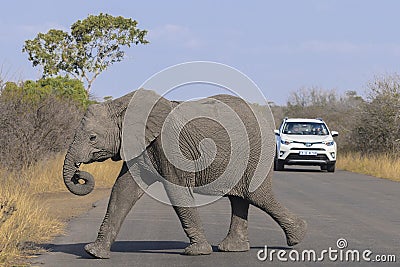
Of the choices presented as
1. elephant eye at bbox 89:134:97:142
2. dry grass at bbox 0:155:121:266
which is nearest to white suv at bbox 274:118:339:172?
dry grass at bbox 0:155:121:266

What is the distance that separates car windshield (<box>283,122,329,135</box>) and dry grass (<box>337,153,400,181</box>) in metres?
1.82

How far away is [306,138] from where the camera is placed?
29.6m

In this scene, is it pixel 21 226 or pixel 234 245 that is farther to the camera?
pixel 21 226

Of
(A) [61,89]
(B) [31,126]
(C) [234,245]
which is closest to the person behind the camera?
(C) [234,245]

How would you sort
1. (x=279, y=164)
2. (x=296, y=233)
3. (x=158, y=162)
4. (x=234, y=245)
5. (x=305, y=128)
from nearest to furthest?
(x=158, y=162) → (x=296, y=233) → (x=234, y=245) → (x=279, y=164) → (x=305, y=128)

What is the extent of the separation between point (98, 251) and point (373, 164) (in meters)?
20.8

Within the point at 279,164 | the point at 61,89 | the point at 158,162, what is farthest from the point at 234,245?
the point at 61,89

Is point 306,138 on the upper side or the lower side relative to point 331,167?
upper

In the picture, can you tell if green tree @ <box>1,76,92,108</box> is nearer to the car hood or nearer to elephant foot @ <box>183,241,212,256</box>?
the car hood

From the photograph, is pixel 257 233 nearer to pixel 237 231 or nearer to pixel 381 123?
pixel 237 231

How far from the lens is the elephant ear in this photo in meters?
10.4

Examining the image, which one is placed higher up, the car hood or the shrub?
the shrub

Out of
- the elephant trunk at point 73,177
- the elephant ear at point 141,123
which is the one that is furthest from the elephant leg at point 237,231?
the elephant trunk at point 73,177

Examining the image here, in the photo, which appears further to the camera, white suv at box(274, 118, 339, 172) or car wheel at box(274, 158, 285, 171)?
car wheel at box(274, 158, 285, 171)
